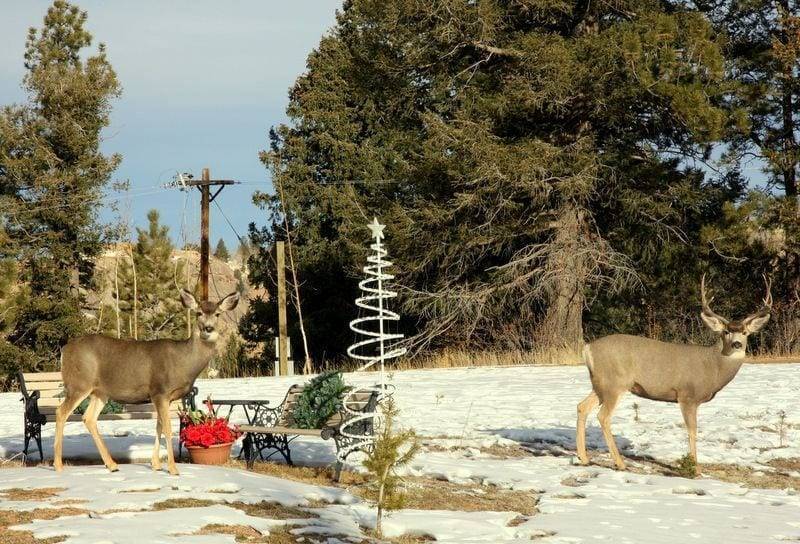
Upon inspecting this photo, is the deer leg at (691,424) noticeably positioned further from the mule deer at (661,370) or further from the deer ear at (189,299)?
the deer ear at (189,299)

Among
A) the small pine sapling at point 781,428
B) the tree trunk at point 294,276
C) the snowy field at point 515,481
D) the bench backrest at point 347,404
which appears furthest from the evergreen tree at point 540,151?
the bench backrest at point 347,404

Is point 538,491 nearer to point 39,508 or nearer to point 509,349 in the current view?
point 39,508

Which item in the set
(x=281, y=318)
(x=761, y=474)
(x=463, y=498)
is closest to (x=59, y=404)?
(x=463, y=498)

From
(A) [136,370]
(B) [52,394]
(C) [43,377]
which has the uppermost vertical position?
(A) [136,370]

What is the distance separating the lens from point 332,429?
12.4 m

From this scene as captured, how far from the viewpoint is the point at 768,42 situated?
31781mm

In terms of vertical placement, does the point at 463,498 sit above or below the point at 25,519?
below

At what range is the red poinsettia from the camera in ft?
42.8

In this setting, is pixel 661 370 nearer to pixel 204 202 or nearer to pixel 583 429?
pixel 583 429

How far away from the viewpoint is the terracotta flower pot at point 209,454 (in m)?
13.1

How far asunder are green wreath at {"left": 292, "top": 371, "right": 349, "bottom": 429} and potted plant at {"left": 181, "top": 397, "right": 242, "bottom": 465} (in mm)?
829

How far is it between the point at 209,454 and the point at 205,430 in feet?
1.03

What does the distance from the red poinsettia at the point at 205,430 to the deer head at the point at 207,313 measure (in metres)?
1.18

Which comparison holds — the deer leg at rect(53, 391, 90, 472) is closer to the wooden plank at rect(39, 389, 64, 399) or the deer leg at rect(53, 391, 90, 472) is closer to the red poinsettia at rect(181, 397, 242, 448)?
the red poinsettia at rect(181, 397, 242, 448)
